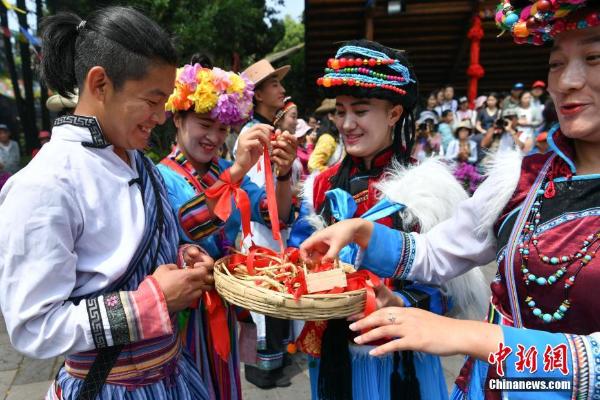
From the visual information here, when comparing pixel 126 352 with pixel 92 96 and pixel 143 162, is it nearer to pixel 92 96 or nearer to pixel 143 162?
pixel 143 162

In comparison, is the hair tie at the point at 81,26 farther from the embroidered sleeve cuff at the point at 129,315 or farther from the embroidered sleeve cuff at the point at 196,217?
the embroidered sleeve cuff at the point at 129,315

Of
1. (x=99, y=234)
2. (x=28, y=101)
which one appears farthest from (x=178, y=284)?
(x=28, y=101)

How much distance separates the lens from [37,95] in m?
13.0

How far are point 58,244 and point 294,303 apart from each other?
2.15 ft

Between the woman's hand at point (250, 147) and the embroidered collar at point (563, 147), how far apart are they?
3.49 feet

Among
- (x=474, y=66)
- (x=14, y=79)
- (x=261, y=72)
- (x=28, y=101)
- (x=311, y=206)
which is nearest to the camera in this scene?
(x=311, y=206)

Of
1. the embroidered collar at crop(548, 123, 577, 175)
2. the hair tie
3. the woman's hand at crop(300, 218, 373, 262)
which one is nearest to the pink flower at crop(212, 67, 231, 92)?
the hair tie

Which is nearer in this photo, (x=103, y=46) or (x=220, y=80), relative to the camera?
(x=103, y=46)

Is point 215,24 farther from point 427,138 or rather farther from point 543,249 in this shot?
point 543,249

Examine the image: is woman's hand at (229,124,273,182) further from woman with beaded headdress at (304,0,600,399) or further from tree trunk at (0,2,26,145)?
tree trunk at (0,2,26,145)

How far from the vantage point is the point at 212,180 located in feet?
7.52

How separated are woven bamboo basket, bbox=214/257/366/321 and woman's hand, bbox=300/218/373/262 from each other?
221mm

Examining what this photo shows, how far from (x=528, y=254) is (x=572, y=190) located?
218 mm

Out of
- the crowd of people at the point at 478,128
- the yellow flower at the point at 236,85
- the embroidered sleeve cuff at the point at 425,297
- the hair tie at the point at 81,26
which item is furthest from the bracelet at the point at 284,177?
the crowd of people at the point at 478,128
